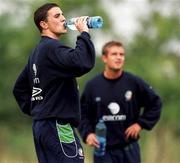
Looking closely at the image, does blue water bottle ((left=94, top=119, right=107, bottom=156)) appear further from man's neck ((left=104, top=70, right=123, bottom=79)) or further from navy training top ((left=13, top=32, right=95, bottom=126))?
navy training top ((left=13, top=32, right=95, bottom=126))

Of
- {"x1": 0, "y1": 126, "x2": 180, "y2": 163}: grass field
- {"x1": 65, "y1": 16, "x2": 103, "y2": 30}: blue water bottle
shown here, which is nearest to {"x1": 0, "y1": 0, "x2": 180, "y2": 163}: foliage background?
{"x1": 0, "y1": 126, "x2": 180, "y2": 163}: grass field

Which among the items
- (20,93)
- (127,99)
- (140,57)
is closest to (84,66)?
(20,93)

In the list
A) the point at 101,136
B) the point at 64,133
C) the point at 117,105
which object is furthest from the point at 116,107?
the point at 64,133

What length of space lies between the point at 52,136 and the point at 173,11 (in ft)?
78.4

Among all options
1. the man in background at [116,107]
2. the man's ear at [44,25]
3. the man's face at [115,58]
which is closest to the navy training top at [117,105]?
the man in background at [116,107]

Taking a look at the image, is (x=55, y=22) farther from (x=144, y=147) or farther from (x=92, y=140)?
(x=144, y=147)

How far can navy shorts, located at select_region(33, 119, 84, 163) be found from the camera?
359 inches

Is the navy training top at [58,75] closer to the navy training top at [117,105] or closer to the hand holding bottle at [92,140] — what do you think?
the hand holding bottle at [92,140]

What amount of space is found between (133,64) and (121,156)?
1822 cm

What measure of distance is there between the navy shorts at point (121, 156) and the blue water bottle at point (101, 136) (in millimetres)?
89

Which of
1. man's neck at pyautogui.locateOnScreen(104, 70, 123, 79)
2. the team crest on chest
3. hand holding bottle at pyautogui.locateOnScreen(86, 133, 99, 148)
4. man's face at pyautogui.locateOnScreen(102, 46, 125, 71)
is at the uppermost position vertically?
man's face at pyautogui.locateOnScreen(102, 46, 125, 71)

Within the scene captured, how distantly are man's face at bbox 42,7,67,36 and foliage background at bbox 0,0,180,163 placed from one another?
57.0ft

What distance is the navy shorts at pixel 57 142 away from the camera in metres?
9.11

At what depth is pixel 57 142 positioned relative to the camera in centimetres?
912
